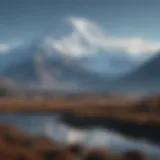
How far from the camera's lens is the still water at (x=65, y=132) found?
1329 millimetres

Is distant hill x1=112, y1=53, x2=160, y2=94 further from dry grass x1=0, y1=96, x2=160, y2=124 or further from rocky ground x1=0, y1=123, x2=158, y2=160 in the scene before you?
rocky ground x1=0, y1=123, x2=158, y2=160

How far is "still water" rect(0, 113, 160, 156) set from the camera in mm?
1329

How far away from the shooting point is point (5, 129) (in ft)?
4.46

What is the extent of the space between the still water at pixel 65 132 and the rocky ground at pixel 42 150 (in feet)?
0.07

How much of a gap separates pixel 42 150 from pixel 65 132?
120mm

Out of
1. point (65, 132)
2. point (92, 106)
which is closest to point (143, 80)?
point (92, 106)

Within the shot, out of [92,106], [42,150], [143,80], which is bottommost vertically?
[42,150]

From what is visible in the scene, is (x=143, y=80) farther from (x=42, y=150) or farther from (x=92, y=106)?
(x=42, y=150)

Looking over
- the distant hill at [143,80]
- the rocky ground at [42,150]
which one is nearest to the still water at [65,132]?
the rocky ground at [42,150]

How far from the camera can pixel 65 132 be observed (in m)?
1.35

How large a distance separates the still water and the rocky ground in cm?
2

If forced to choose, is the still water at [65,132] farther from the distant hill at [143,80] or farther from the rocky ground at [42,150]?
the distant hill at [143,80]

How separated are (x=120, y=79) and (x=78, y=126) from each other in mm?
269

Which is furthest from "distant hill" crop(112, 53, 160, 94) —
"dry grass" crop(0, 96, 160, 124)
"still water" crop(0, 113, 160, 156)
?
"still water" crop(0, 113, 160, 156)
